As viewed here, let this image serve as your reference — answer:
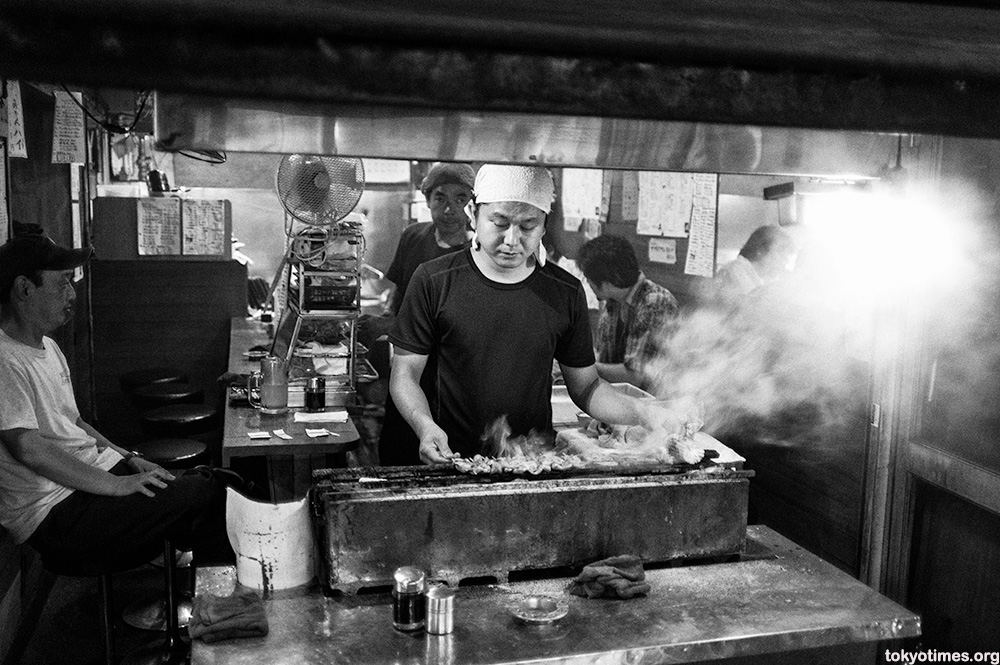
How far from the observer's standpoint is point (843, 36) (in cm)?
89

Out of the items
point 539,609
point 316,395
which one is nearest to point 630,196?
point 316,395

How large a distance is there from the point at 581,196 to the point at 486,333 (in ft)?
19.3

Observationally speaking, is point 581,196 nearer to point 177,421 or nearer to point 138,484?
point 177,421

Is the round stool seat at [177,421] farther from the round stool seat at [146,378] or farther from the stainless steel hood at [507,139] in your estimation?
the stainless steel hood at [507,139]

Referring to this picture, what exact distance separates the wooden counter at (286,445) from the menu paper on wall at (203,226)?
3859mm

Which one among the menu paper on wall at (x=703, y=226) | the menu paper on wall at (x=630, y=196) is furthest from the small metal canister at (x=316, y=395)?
the menu paper on wall at (x=630, y=196)

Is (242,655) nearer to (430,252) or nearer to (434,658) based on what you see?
(434,658)

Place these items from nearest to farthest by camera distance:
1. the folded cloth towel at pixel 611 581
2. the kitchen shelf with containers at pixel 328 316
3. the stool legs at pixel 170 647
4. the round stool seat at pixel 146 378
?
the folded cloth towel at pixel 611 581
the stool legs at pixel 170 647
the kitchen shelf with containers at pixel 328 316
the round stool seat at pixel 146 378

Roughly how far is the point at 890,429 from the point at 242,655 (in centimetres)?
344

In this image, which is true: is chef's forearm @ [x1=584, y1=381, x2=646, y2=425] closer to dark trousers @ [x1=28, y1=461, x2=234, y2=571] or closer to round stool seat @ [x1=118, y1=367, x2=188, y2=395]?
dark trousers @ [x1=28, y1=461, x2=234, y2=571]

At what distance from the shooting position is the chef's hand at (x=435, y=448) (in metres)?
3.55

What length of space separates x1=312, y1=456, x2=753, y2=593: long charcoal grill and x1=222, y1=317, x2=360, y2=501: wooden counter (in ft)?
5.30

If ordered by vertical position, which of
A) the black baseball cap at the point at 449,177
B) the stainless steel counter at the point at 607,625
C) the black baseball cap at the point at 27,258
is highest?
the black baseball cap at the point at 449,177

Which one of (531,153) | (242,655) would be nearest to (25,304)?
(242,655)
